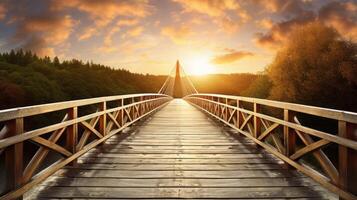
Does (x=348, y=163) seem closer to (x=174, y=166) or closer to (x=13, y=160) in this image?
(x=174, y=166)

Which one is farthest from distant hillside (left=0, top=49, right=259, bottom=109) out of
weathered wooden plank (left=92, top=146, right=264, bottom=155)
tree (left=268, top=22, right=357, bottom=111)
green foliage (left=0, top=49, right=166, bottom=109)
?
weathered wooden plank (left=92, top=146, right=264, bottom=155)

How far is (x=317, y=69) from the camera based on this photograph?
23.0 metres

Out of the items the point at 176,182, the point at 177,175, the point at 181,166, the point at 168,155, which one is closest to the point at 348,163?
the point at 176,182

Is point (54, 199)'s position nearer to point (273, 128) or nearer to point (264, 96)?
point (273, 128)

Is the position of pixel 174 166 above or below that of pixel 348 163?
below

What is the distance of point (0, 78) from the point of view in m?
43.5

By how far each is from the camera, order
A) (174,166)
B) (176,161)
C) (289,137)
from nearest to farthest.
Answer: (289,137) → (174,166) → (176,161)

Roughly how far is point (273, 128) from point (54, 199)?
123 inches

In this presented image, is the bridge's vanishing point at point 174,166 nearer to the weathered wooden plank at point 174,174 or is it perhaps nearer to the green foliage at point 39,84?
the weathered wooden plank at point 174,174

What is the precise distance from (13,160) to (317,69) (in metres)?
24.1

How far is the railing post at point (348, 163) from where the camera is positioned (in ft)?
8.64

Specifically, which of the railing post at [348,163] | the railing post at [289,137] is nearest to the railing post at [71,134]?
the railing post at [289,137]

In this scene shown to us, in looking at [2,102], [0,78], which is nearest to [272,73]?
[2,102]

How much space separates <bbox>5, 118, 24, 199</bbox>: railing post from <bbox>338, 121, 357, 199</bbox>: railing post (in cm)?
302
